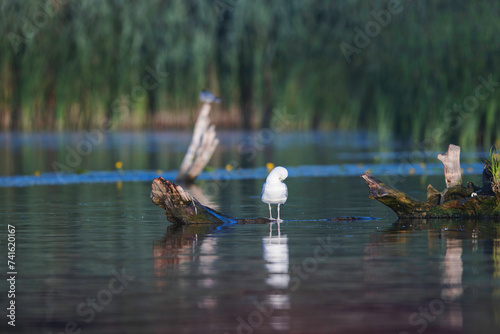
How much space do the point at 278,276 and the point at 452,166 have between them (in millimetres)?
4944

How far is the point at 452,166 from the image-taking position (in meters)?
13.7

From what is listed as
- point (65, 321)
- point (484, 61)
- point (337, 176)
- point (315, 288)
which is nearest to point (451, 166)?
point (315, 288)

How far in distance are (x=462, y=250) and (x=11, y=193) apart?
977 cm

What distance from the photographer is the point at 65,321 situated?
25.0 ft

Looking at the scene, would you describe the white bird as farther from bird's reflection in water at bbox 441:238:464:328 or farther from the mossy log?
bird's reflection in water at bbox 441:238:464:328

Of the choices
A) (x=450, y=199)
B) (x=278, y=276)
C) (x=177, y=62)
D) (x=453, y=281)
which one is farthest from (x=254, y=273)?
(x=177, y=62)

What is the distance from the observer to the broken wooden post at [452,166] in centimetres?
1362

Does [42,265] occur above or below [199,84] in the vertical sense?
below

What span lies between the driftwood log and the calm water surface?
0.27m

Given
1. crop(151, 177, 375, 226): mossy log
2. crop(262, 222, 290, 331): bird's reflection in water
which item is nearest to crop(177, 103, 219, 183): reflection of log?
crop(151, 177, 375, 226): mossy log

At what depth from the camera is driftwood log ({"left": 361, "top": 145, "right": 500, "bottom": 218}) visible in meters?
13.4

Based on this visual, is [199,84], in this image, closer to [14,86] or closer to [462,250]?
[14,86]

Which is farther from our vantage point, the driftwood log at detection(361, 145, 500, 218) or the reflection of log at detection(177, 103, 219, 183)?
the reflection of log at detection(177, 103, 219, 183)

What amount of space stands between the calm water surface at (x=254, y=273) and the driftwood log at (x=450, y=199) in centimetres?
27
